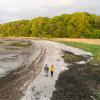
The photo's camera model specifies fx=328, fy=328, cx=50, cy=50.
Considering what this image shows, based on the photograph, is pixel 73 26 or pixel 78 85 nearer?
pixel 78 85

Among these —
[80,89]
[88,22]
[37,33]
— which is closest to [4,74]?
[80,89]

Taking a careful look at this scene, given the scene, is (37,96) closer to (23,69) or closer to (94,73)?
(94,73)

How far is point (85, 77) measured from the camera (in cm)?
3534

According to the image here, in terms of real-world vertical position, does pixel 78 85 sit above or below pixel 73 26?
below

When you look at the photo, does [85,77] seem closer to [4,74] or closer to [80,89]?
[80,89]

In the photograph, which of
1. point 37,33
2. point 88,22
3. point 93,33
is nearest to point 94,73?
point 93,33

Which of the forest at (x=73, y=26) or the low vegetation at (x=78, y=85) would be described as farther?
the forest at (x=73, y=26)

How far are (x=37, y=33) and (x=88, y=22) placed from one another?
4453cm

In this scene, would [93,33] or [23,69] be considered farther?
[93,33]

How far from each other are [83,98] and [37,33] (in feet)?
520

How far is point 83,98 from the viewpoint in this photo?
2606cm

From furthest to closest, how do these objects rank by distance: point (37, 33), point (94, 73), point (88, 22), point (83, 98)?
point (37, 33) → point (88, 22) → point (94, 73) → point (83, 98)

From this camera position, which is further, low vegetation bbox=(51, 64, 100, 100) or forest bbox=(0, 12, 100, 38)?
forest bbox=(0, 12, 100, 38)

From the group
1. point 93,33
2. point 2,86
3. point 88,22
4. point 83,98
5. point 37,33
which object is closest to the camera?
point 83,98
